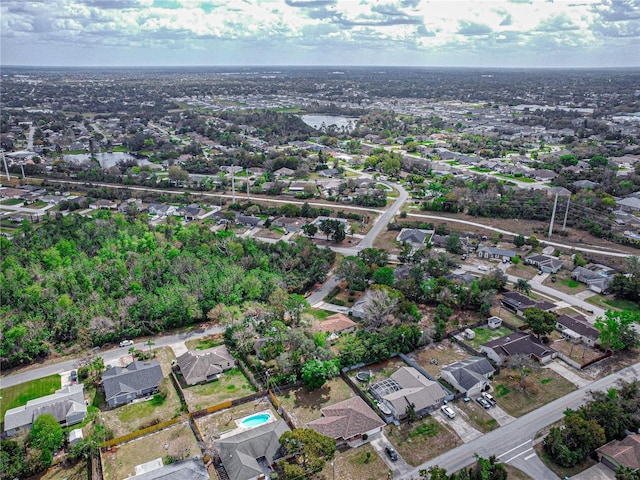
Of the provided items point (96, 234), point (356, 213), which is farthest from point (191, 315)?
point (356, 213)

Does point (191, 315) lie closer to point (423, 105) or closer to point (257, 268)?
point (257, 268)

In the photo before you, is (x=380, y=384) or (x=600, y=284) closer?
(x=380, y=384)

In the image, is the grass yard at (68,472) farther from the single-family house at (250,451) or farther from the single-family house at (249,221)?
the single-family house at (249,221)

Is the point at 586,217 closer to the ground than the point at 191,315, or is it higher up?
higher up

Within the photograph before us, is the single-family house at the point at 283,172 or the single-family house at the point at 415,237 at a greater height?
the single-family house at the point at 283,172

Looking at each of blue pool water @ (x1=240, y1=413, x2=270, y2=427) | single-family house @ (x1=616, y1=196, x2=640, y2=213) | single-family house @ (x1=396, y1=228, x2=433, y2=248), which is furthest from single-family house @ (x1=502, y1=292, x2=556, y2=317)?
single-family house @ (x1=616, y1=196, x2=640, y2=213)

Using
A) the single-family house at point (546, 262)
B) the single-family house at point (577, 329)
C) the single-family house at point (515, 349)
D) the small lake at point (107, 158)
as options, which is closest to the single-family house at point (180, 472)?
the single-family house at point (515, 349)
